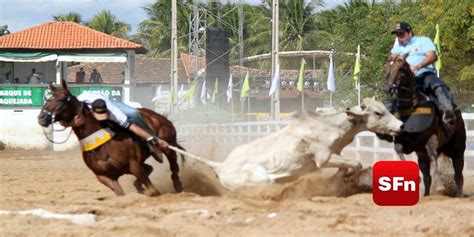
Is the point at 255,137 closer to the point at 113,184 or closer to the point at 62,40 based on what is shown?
the point at 113,184

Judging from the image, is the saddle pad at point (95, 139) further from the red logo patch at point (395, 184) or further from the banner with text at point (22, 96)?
the banner with text at point (22, 96)

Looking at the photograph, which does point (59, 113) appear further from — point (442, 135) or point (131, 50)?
point (131, 50)

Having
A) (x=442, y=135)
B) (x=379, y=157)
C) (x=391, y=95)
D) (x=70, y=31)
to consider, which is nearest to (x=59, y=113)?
(x=391, y=95)

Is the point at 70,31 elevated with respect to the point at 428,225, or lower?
elevated

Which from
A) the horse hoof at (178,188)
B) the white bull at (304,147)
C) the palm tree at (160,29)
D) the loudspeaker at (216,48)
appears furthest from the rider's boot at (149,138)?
the palm tree at (160,29)

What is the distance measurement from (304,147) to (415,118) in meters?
1.40

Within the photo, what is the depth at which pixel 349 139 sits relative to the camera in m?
9.87

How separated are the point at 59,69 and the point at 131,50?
3.40 meters

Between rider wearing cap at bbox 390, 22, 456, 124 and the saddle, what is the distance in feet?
0.51

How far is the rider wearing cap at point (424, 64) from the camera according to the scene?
32.9 ft

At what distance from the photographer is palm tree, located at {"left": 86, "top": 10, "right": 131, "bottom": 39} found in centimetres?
8244

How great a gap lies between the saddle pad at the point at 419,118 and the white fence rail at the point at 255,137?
186 inches

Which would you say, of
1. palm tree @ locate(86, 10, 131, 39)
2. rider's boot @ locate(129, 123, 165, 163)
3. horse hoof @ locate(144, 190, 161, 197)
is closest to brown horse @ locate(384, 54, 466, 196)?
rider's boot @ locate(129, 123, 165, 163)

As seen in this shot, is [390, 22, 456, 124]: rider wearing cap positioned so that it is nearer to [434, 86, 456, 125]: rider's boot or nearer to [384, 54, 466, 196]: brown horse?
[434, 86, 456, 125]: rider's boot
